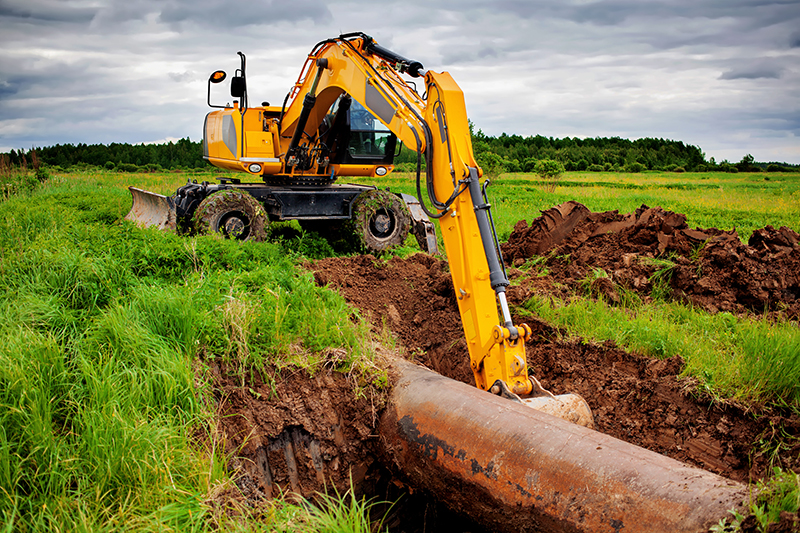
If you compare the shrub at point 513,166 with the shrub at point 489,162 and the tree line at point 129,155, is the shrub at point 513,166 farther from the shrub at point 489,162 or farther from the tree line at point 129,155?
the tree line at point 129,155

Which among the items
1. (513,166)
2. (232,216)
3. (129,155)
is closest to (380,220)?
(232,216)

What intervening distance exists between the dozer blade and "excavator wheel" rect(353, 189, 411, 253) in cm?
293

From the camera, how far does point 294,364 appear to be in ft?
12.4

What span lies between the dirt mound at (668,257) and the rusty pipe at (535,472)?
3.74 meters

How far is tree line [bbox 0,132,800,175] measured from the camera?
145ft

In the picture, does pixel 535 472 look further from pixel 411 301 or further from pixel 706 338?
A: pixel 411 301

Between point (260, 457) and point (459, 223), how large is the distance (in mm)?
2215

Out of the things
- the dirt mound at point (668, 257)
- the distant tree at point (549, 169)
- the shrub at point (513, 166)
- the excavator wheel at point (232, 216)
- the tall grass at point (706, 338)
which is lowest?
the tall grass at point (706, 338)

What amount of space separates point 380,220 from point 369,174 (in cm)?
116

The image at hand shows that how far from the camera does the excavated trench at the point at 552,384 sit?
3.57 m

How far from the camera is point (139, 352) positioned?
335 centimetres

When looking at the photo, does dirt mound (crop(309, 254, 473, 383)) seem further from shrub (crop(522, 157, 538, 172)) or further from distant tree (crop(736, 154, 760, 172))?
distant tree (crop(736, 154, 760, 172))

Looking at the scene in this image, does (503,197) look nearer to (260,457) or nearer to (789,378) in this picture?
(789,378)

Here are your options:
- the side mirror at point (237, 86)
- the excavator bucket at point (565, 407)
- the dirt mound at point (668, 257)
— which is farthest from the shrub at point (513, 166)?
the excavator bucket at point (565, 407)
